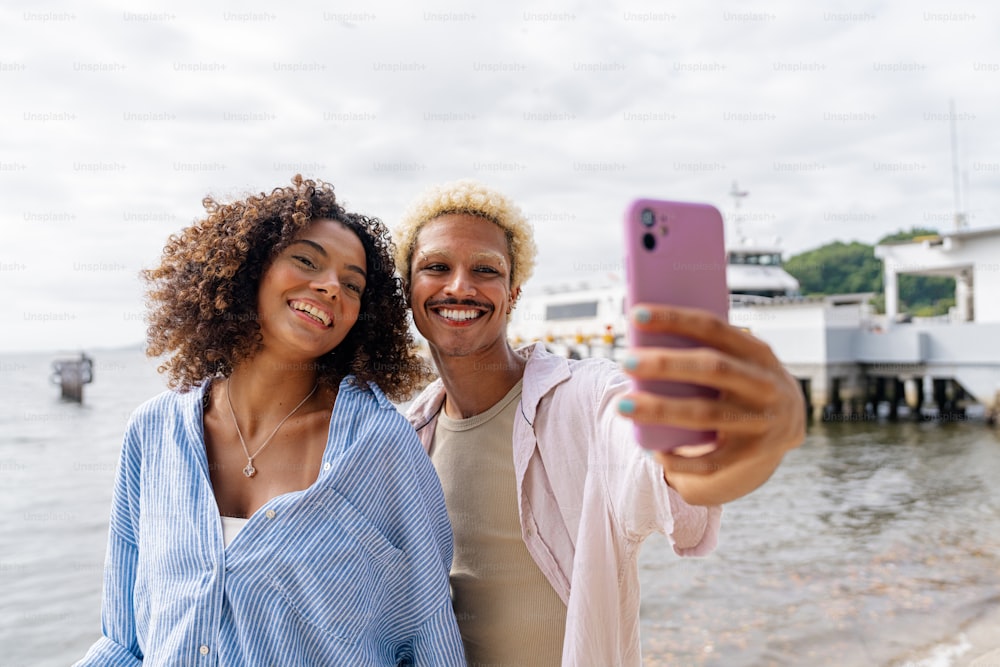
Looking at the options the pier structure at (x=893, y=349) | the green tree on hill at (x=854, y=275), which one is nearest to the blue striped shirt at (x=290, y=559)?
the pier structure at (x=893, y=349)

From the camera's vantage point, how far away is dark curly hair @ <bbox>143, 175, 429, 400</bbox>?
8.30 feet

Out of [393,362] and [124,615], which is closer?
[124,615]

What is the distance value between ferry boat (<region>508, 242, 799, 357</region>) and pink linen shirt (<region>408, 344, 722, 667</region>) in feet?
87.1

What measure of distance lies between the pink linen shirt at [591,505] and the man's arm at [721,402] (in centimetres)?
39

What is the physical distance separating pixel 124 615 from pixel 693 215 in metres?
2.33

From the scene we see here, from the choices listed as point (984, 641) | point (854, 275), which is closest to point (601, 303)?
point (984, 641)

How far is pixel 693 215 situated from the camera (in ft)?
4.43

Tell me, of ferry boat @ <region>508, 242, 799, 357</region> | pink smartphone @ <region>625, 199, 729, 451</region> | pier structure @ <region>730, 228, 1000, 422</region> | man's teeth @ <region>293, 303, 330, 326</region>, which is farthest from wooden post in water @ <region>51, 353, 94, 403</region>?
pink smartphone @ <region>625, 199, 729, 451</region>

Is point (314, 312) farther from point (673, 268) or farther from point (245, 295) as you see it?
point (673, 268)

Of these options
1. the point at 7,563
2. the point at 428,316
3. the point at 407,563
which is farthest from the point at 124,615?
the point at 7,563

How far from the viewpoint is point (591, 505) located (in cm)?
216

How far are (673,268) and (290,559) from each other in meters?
1.47

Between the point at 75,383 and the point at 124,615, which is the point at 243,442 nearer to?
the point at 124,615

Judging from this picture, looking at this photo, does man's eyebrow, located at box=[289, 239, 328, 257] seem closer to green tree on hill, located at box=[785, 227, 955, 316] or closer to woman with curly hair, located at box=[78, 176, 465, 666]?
woman with curly hair, located at box=[78, 176, 465, 666]
